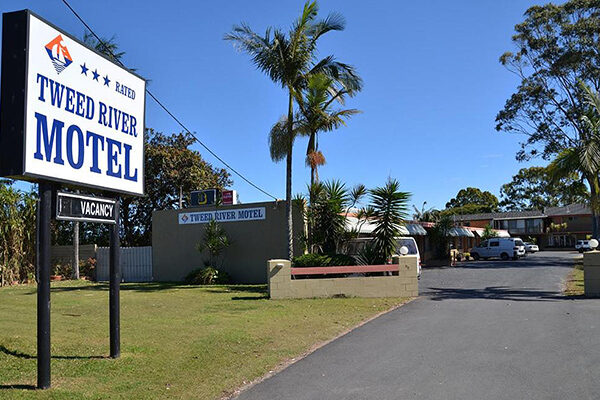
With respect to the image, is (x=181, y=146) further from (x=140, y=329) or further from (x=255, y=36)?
(x=140, y=329)

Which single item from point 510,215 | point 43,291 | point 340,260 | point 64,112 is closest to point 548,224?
point 510,215

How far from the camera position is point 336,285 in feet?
52.2

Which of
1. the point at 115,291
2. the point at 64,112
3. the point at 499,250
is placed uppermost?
the point at 64,112

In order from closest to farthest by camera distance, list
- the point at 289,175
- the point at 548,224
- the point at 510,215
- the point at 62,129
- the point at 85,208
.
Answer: the point at 62,129 → the point at 85,208 → the point at 289,175 → the point at 548,224 → the point at 510,215

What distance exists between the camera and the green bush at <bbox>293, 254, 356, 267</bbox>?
17.6m

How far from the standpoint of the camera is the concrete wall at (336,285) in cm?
1578

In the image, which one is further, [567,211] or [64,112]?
[567,211]

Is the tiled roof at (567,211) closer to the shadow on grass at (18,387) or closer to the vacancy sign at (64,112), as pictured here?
the vacancy sign at (64,112)

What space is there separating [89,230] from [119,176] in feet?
99.3

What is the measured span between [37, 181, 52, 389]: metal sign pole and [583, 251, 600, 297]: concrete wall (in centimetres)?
1353

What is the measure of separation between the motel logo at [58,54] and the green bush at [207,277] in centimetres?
1553

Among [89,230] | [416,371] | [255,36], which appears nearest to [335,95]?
[255,36]

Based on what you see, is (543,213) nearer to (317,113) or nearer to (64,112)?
(317,113)

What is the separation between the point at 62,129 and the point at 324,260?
11.7 m
